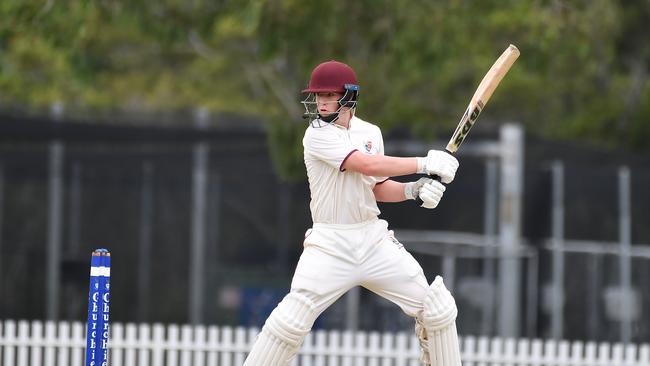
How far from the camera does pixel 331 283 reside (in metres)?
7.39

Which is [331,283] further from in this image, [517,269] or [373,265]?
[517,269]

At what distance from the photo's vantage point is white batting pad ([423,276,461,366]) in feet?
24.2

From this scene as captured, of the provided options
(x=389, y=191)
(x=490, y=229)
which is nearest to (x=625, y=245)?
(x=490, y=229)

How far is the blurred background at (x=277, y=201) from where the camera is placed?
46.5 feet

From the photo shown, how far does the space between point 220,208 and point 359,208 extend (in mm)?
7610

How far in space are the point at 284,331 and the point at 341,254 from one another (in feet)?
1.63

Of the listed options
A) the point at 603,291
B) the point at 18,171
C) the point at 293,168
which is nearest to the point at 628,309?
the point at 603,291

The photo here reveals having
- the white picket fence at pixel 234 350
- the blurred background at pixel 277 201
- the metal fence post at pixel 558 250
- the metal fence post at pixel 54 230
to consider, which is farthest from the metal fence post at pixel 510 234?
the metal fence post at pixel 54 230

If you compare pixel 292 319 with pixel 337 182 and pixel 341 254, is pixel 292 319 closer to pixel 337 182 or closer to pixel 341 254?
pixel 341 254

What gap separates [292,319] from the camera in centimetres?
732

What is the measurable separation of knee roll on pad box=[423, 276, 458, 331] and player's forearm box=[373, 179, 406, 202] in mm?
583

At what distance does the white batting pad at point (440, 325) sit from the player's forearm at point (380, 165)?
0.67 m

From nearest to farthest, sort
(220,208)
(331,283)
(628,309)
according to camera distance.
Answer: (331,283) < (628,309) < (220,208)

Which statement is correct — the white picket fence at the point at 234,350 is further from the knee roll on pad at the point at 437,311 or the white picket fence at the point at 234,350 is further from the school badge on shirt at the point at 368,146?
the school badge on shirt at the point at 368,146
